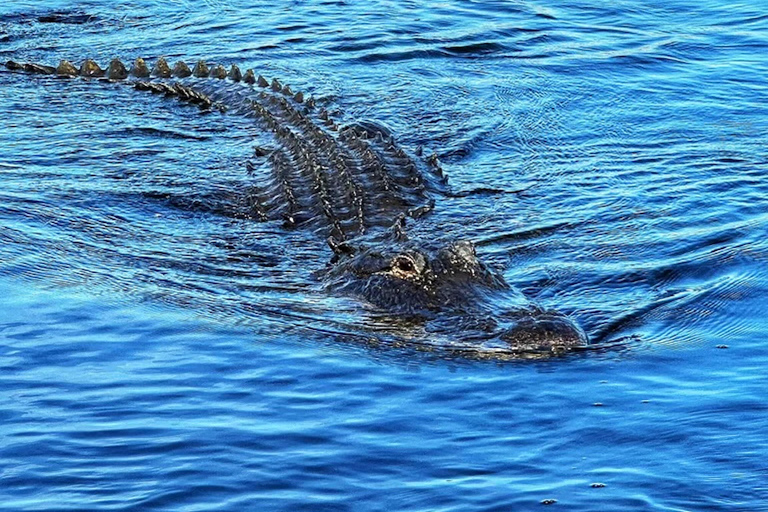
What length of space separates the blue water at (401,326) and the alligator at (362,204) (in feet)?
0.63

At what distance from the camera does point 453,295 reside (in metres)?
Result: 6.91

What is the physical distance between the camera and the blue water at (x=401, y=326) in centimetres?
511

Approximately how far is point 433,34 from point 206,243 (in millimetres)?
6860

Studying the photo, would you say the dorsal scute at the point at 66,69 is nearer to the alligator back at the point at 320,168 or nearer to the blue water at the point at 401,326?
the blue water at the point at 401,326

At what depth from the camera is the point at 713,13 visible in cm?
1513

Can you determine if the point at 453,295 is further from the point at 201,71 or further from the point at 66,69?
the point at 66,69

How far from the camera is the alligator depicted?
667 cm

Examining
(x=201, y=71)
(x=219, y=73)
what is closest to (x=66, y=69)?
(x=201, y=71)

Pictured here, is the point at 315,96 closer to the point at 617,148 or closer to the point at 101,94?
the point at 101,94

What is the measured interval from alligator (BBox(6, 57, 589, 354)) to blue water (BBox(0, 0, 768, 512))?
19 cm

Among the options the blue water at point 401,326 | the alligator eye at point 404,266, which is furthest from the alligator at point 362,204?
the blue water at point 401,326

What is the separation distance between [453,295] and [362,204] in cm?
193

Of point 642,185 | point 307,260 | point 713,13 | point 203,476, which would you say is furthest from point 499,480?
point 713,13

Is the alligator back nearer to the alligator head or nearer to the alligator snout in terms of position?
the alligator head
